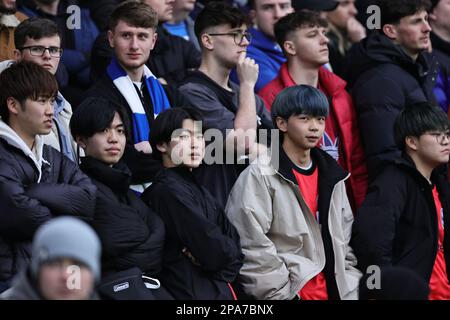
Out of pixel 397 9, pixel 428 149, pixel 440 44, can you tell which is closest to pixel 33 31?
pixel 428 149

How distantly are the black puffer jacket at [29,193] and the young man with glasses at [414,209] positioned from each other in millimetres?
1935

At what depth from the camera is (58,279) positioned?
3.89 meters

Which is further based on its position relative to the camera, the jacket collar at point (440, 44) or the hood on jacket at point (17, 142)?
the jacket collar at point (440, 44)

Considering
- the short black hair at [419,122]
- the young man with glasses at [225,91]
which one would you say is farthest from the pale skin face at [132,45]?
the short black hair at [419,122]

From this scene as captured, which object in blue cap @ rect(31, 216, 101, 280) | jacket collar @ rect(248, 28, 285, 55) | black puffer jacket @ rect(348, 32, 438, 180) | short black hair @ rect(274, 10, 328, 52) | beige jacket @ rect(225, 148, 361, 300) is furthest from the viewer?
jacket collar @ rect(248, 28, 285, 55)

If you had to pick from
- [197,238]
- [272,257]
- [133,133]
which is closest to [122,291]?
[197,238]

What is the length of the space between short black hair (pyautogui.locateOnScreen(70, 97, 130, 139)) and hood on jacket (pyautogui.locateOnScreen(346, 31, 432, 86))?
2.67 meters

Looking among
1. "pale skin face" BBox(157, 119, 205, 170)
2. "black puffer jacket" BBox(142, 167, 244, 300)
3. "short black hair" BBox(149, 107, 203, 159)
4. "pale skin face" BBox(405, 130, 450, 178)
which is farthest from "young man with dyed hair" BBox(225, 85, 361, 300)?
"pale skin face" BBox(405, 130, 450, 178)

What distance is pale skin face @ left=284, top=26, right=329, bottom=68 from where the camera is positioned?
8188 mm

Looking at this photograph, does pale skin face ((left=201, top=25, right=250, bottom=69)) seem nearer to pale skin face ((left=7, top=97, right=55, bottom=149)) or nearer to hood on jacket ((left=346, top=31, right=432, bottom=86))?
hood on jacket ((left=346, top=31, right=432, bottom=86))

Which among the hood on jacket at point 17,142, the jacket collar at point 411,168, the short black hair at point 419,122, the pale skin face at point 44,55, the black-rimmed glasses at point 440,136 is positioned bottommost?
the jacket collar at point 411,168

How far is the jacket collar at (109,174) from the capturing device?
6.26 metres

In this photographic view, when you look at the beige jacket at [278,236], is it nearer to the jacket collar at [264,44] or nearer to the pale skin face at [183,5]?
the jacket collar at [264,44]
